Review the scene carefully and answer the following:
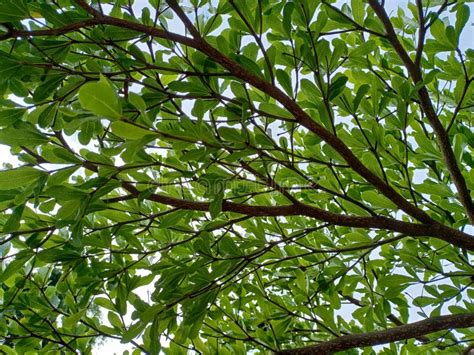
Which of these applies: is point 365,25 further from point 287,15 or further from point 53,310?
point 53,310

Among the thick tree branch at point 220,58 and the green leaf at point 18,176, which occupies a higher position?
the thick tree branch at point 220,58

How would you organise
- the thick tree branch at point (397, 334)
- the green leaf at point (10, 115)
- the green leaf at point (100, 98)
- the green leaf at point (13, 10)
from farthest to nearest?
the thick tree branch at point (397, 334)
the green leaf at point (10, 115)
the green leaf at point (13, 10)
the green leaf at point (100, 98)

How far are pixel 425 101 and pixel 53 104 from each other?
913 millimetres

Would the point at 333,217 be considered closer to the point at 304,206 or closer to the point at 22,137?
the point at 304,206

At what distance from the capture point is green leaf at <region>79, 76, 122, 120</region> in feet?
2.22

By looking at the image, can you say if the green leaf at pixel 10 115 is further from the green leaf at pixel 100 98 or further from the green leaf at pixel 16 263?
the green leaf at pixel 100 98

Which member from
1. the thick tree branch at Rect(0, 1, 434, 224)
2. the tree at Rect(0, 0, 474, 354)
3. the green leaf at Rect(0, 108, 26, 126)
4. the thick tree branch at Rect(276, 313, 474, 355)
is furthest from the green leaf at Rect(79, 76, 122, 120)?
the thick tree branch at Rect(276, 313, 474, 355)

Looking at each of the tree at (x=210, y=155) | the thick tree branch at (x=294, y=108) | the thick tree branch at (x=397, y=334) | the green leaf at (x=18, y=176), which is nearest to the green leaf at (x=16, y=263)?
the tree at (x=210, y=155)

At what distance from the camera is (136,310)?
1.24 metres

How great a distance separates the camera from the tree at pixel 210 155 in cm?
96

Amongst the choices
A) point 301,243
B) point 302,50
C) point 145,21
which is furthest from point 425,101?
point 145,21

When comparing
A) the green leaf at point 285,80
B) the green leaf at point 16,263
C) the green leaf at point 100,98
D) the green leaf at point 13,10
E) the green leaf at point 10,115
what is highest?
the green leaf at point 285,80

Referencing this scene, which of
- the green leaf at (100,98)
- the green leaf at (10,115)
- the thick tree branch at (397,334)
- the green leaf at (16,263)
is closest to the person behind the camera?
the green leaf at (100,98)

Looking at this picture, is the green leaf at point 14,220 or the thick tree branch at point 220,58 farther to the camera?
the green leaf at point 14,220
